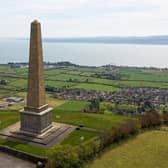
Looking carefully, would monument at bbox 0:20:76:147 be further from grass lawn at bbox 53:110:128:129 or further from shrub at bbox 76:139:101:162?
shrub at bbox 76:139:101:162

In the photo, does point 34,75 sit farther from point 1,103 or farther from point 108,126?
point 1,103

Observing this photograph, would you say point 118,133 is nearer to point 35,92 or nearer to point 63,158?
point 63,158

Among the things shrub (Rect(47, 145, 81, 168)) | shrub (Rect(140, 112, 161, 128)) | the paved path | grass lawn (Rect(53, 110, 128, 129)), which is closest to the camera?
shrub (Rect(47, 145, 81, 168))

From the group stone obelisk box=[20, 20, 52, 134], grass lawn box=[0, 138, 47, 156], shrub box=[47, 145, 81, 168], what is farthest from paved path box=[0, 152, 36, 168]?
stone obelisk box=[20, 20, 52, 134]

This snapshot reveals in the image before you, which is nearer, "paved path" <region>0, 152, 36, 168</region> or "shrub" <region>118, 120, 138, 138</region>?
"paved path" <region>0, 152, 36, 168</region>

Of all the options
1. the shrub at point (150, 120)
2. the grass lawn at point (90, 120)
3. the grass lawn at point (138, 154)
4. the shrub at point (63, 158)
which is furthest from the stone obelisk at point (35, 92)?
the shrub at point (150, 120)

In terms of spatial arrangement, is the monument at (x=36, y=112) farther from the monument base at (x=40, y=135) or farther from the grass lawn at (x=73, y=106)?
the grass lawn at (x=73, y=106)
